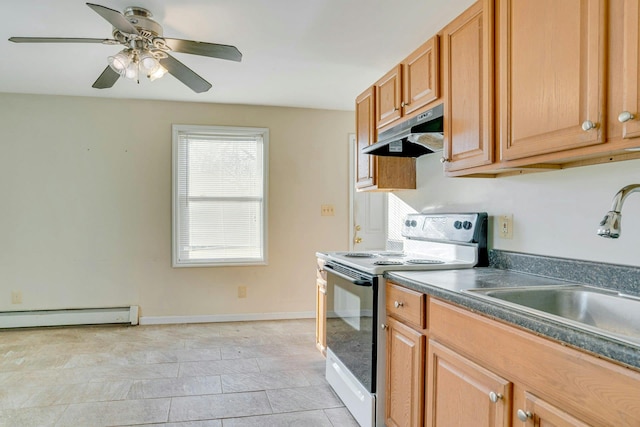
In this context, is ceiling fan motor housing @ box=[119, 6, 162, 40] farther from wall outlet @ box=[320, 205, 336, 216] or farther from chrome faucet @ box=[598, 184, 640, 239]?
wall outlet @ box=[320, 205, 336, 216]

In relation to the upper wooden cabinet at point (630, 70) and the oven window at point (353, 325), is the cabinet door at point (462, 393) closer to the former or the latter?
the oven window at point (353, 325)

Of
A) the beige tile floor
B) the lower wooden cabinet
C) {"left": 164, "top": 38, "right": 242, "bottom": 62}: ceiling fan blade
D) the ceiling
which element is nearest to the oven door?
the beige tile floor

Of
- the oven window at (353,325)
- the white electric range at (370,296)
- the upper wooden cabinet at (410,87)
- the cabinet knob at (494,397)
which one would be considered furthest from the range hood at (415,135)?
the cabinet knob at (494,397)

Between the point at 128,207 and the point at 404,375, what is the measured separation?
10.9ft

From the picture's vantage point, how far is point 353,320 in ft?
7.59

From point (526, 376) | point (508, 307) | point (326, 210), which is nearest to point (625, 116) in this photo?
point (508, 307)

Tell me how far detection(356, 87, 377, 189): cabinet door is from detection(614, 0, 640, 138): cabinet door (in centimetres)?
182

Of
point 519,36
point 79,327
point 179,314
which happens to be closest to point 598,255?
point 519,36

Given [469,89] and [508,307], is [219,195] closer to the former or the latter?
[469,89]

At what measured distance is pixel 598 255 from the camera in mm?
1606

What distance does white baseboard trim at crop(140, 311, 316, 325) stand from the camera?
4.19m

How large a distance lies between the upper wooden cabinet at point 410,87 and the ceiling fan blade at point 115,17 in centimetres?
149

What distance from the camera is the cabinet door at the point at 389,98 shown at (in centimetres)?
257

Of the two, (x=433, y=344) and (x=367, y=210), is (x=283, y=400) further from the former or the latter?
(x=367, y=210)
